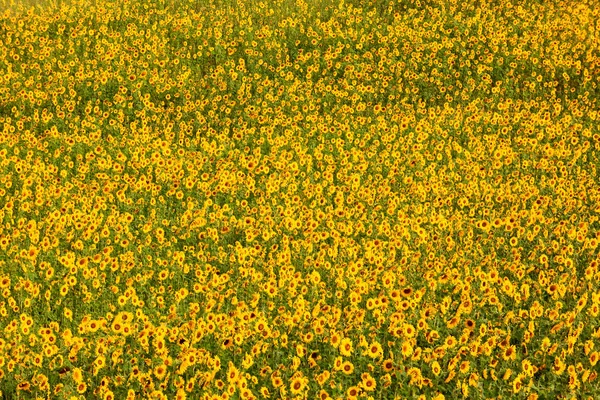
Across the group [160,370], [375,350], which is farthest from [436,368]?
[160,370]

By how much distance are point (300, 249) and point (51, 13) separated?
30.2 feet

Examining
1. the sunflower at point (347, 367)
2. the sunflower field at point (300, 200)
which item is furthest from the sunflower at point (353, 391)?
the sunflower at point (347, 367)

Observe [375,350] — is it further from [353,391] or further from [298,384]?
[298,384]

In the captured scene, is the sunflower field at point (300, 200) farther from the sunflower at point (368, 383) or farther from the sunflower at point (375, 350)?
the sunflower at point (375, 350)

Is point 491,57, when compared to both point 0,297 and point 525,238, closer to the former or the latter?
point 525,238

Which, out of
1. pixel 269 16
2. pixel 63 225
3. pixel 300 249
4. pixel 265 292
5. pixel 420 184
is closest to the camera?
pixel 265 292

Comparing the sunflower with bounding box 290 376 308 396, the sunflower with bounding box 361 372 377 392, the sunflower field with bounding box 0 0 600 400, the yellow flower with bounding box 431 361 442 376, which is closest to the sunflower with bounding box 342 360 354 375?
the sunflower field with bounding box 0 0 600 400

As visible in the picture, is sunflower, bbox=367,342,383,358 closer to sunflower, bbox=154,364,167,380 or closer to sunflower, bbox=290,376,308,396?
sunflower, bbox=290,376,308,396

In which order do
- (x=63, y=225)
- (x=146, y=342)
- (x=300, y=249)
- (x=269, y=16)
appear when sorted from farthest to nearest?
(x=269, y=16), (x=63, y=225), (x=300, y=249), (x=146, y=342)

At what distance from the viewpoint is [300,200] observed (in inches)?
269

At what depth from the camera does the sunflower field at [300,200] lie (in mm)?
4410

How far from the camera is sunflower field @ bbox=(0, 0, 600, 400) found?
441cm

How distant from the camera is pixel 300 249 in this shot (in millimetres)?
5824

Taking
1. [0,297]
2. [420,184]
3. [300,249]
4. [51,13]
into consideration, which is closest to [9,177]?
[0,297]
